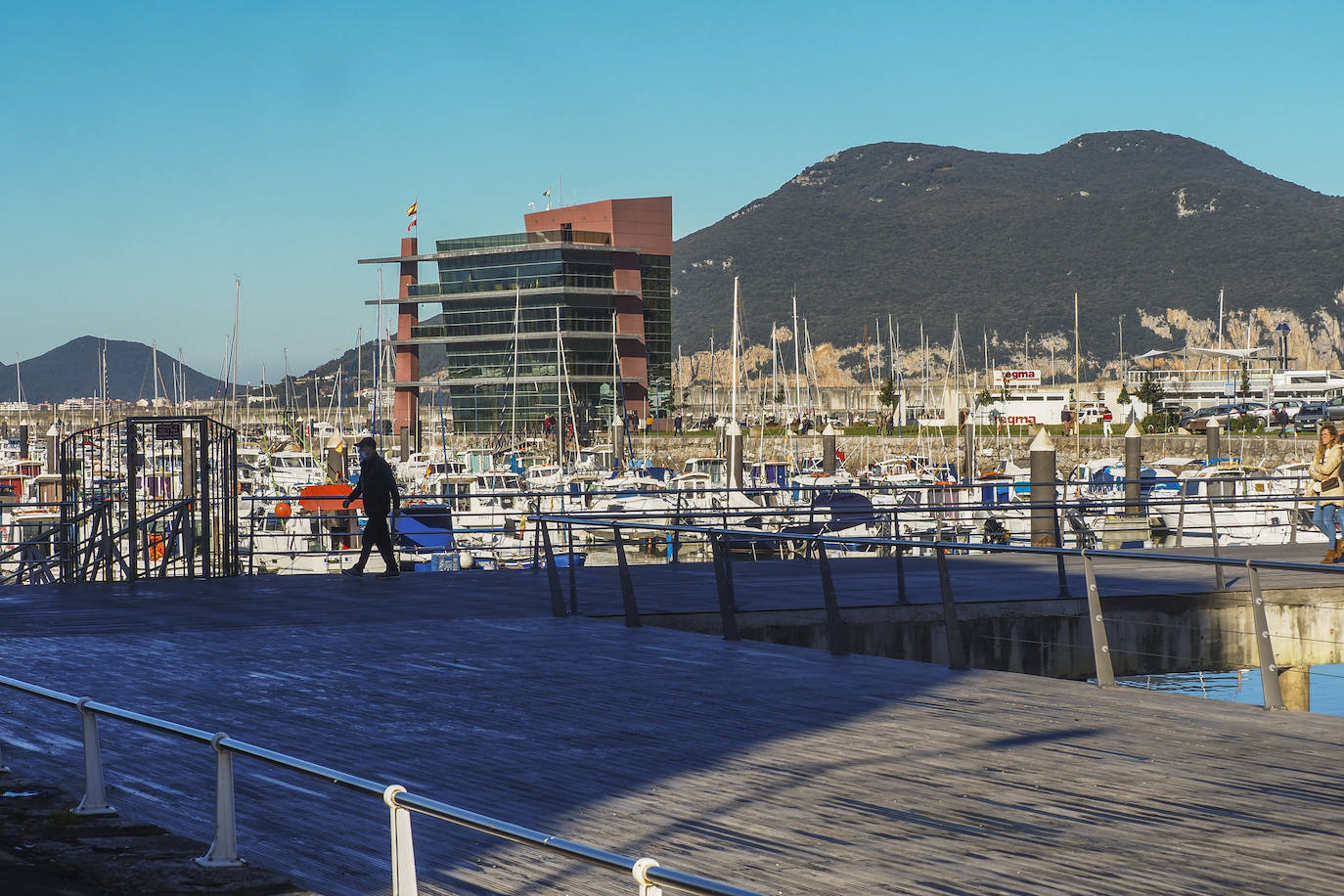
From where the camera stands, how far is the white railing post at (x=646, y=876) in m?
3.65

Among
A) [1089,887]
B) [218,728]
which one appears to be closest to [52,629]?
[218,728]

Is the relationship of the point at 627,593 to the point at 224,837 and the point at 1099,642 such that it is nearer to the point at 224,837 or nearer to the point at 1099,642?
the point at 1099,642

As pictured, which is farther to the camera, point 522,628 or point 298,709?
point 522,628

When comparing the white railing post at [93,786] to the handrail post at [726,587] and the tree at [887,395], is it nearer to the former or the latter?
the handrail post at [726,587]

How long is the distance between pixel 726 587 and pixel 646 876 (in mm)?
10032

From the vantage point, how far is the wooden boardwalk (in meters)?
6.05

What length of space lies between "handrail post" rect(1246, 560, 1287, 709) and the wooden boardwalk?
30 centimetres

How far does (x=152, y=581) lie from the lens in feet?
65.6

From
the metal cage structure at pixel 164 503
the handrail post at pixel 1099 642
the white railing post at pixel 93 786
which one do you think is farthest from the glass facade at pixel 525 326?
the white railing post at pixel 93 786

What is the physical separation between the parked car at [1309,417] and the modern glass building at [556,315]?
48171mm

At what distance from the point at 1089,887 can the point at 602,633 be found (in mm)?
8487

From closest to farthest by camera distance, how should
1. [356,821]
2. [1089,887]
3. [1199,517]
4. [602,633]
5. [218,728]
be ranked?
[1089,887] < [356,821] < [218,728] < [602,633] < [1199,517]

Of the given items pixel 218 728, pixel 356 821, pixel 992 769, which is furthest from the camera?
pixel 218 728

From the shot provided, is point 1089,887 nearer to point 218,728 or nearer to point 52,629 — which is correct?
point 218,728
